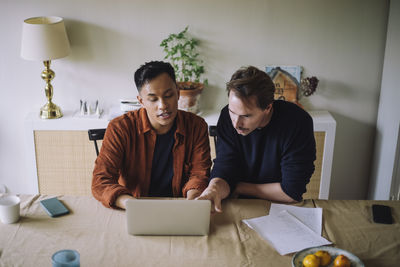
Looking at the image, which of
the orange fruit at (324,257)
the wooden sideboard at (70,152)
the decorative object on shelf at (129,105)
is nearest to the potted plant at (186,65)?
the wooden sideboard at (70,152)

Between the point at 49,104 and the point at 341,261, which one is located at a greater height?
the point at 49,104

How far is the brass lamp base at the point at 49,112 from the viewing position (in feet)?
9.59

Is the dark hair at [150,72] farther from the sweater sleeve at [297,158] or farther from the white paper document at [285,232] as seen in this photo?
the white paper document at [285,232]

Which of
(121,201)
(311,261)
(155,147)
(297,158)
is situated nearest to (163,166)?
(155,147)

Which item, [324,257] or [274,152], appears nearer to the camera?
[324,257]

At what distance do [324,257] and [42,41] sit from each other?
7.08ft

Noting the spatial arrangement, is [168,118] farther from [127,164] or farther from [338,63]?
[338,63]

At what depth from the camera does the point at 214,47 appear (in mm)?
3016

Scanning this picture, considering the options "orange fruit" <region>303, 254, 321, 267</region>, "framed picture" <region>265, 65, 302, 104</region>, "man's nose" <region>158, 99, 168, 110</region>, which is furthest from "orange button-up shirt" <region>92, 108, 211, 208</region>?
"framed picture" <region>265, 65, 302, 104</region>

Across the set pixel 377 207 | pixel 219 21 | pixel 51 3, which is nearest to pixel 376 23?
pixel 219 21

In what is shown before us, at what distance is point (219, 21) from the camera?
2.96 meters

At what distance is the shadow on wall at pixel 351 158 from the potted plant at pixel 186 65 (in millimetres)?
1031

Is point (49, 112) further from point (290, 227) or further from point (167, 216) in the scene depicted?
point (290, 227)

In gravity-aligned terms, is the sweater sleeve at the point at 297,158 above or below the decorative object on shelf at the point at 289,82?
below
